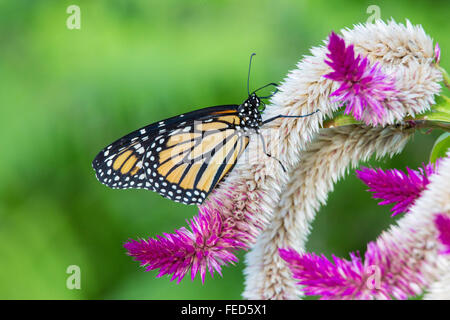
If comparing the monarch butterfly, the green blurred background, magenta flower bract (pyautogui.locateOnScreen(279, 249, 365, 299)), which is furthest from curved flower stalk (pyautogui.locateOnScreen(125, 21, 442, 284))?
the green blurred background

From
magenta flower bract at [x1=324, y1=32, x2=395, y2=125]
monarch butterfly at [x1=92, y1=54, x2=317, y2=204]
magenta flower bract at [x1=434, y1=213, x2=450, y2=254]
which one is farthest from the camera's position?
monarch butterfly at [x1=92, y1=54, x2=317, y2=204]

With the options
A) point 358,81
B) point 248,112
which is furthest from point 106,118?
point 358,81

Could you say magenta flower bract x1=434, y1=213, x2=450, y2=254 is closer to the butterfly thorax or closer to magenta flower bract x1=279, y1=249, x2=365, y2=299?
magenta flower bract x1=279, y1=249, x2=365, y2=299

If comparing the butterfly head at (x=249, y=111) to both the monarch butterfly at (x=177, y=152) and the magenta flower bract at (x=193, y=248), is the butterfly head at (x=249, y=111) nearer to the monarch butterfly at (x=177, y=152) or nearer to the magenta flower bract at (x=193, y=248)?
Result: the monarch butterfly at (x=177, y=152)

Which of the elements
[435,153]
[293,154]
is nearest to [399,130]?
[435,153]

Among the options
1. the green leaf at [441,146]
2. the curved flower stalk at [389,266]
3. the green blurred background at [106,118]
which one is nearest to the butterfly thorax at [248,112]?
the green leaf at [441,146]
